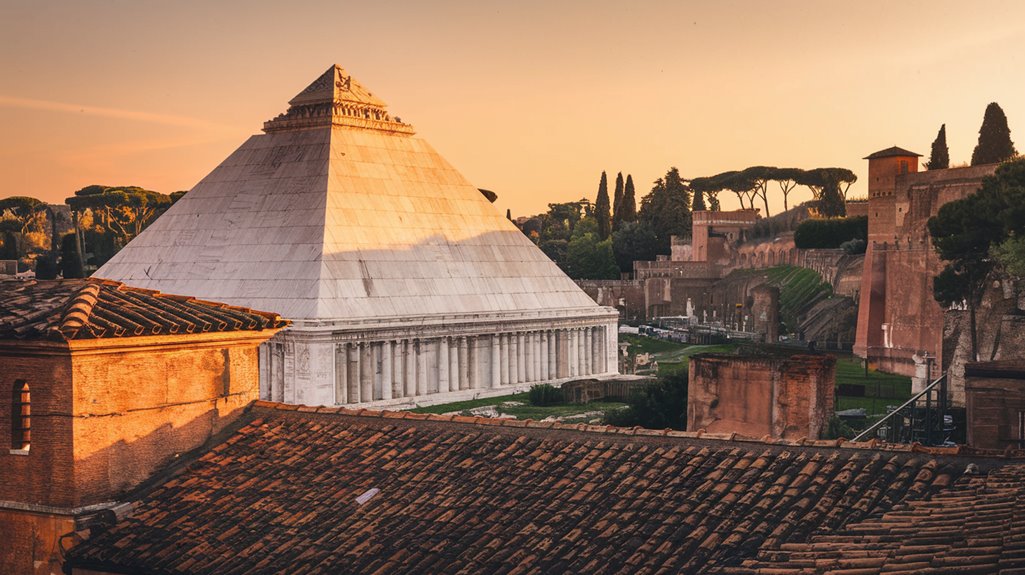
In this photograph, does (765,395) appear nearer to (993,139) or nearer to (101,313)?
(101,313)

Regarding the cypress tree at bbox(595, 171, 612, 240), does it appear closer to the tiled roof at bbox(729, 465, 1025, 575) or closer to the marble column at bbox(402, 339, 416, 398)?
the marble column at bbox(402, 339, 416, 398)

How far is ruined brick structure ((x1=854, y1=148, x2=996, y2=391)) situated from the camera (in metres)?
53.0

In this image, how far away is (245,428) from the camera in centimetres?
1275

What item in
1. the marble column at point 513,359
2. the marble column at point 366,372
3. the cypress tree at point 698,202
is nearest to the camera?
the marble column at point 366,372

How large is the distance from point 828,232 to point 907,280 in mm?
25217

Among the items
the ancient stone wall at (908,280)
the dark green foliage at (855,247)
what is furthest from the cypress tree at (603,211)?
the ancient stone wall at (908,280)

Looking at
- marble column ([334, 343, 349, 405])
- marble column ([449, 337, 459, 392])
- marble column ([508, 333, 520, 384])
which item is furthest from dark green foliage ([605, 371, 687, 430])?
marble column ([508, 333, 520, 384])

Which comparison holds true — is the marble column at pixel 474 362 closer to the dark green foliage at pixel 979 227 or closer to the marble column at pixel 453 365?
the marble column at pixel 453 365

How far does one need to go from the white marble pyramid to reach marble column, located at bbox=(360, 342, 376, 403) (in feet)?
4.08

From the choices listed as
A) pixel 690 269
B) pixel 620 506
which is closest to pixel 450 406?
pixel 620 506

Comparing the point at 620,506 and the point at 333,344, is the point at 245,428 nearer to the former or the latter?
the point at 620,506

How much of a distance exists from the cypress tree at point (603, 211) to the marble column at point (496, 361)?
5742cm

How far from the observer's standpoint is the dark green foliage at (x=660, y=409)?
31.2 metres

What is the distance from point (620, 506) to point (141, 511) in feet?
15.3
